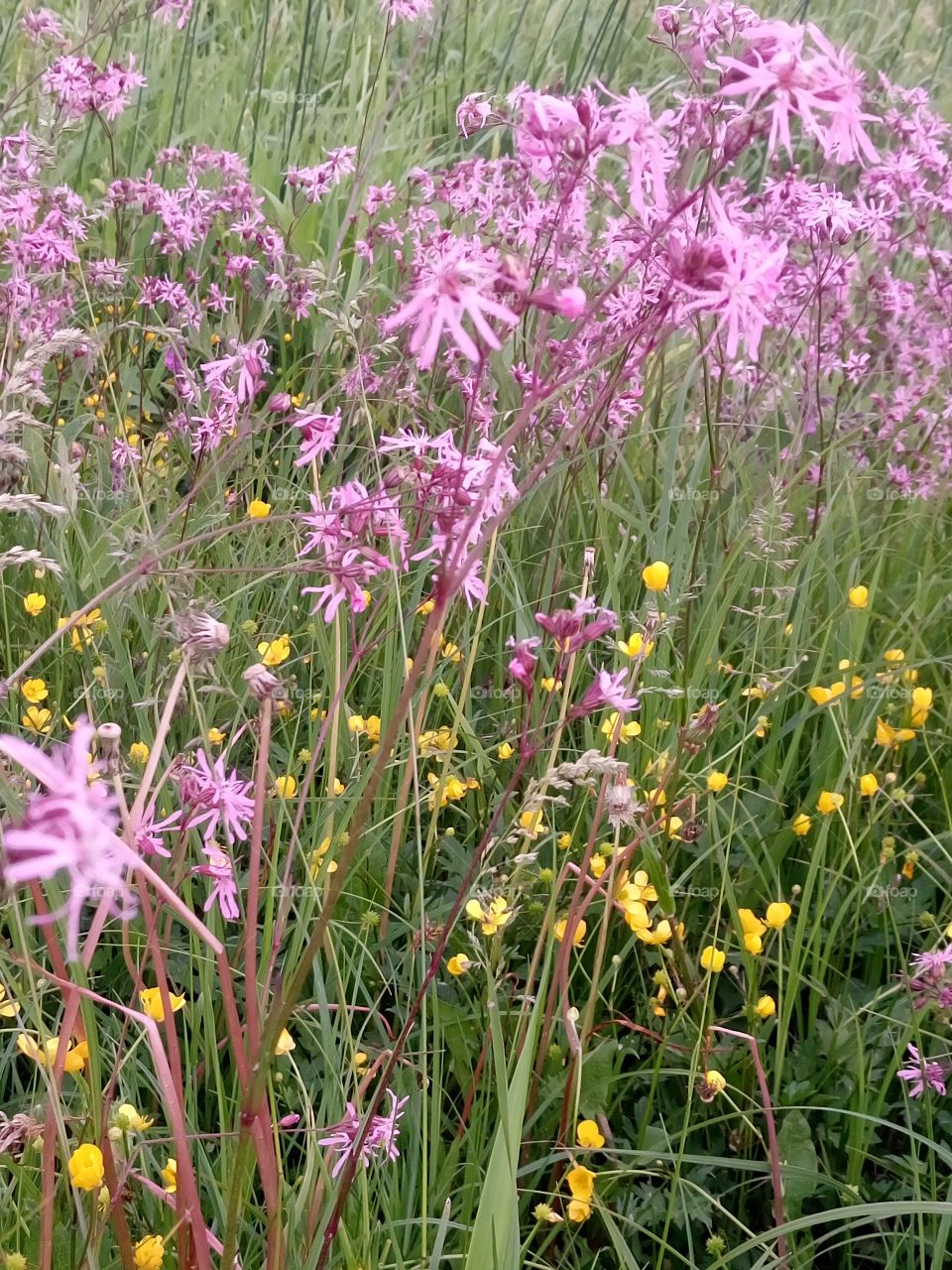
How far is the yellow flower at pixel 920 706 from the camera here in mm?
2068

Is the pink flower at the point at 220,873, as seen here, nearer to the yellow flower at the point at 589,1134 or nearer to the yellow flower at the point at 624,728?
the yellow flower at the point at 589,1134

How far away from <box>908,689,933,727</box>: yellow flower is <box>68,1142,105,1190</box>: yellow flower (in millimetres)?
1442

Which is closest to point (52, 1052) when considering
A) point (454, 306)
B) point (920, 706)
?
point (454, 306)

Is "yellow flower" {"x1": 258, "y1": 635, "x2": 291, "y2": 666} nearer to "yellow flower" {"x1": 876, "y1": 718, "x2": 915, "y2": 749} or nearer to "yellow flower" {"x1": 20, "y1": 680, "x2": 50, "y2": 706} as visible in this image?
"yellow flower" {"x1": 20, "y1": 680, "x2": 50, "y2": 706}

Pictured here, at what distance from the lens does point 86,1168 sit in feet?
3.67

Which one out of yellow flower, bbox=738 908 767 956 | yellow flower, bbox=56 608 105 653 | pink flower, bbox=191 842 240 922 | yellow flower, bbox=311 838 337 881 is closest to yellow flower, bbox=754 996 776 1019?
yellow flower, bbox=738 908 767 956

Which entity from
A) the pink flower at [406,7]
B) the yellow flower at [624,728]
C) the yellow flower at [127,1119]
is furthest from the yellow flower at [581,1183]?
the pink flower at [406,7]

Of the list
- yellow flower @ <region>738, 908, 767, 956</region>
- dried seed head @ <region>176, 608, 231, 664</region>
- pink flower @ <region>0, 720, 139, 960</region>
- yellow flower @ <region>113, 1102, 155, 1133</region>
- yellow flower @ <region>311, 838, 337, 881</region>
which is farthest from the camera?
yellow flower @ <region>738, 908, 767, 956</region>

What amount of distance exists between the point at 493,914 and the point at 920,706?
98cm

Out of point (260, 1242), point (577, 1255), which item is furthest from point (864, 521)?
point (260, 1242)

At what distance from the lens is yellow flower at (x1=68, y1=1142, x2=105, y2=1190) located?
112 centimetres

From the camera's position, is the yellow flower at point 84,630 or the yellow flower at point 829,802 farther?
the yellow flower at point 84,630

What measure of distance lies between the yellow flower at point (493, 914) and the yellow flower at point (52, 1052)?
43 cm

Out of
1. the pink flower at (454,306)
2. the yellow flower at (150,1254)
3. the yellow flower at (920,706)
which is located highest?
the pink flower at (454,306)
